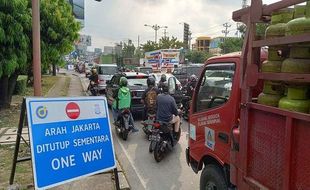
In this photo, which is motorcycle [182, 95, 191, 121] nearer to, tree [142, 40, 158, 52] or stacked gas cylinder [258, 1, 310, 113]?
stacked gas cylinder [258, 1, 310, 113]

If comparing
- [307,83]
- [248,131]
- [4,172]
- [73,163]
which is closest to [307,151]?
[307,83]

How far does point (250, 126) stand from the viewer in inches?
111

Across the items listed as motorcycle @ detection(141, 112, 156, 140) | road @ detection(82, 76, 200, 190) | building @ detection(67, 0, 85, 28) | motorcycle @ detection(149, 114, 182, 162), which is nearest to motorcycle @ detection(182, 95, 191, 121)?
road @ detection(82, 76, 200, 190)

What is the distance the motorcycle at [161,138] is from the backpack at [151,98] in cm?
155

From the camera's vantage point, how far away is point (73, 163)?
3.98 meters

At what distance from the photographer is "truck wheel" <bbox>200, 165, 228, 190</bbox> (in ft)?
12.4

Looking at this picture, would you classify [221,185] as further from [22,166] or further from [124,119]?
[124,119]

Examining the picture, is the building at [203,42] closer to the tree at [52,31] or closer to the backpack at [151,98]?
the tree at [52,31]

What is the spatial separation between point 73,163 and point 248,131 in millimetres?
Answer: 2194

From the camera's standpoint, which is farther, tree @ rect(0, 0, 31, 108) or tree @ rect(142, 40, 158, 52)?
tree @ rect(142, 40, 158, 52)

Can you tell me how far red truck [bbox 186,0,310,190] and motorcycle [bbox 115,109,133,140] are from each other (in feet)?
14.5

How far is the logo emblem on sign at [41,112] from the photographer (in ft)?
12.5

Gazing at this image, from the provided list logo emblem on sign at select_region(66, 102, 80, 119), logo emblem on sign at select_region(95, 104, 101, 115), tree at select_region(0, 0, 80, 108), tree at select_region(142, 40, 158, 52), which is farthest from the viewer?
tree at select_region(142, 40, 158, 52)

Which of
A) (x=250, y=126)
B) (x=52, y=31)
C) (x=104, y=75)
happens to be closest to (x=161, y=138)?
(x=250, y=126)
